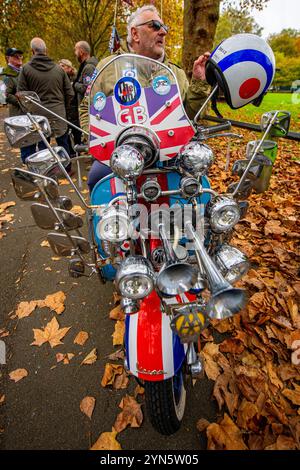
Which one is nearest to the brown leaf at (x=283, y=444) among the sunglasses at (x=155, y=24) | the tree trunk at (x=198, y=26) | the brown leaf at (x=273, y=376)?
the brown leaf at (x=273, y=376)

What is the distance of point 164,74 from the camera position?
1.18m

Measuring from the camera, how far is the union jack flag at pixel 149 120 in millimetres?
1166

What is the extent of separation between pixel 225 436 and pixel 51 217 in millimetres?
1463

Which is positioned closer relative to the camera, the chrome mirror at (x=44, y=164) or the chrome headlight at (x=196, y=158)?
the chrome headlight at (x=196, y=158)

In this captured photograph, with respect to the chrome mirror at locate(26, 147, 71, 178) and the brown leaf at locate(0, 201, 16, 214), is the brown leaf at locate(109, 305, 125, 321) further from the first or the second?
the brown leaf at locate(0, 201, 16, 214)

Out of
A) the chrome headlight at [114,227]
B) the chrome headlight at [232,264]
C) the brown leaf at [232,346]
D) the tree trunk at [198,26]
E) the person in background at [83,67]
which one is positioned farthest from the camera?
the tree trunk at [198,26]

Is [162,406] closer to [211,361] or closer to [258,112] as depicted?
[211,361]

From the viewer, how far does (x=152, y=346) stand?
121 centimetres

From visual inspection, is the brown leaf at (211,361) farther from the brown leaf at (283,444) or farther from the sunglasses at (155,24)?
the sunglasses at (155,24)

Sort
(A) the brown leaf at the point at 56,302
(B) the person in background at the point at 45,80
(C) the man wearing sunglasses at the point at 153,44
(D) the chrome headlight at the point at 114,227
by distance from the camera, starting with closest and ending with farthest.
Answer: (D) the chrome headlight at the point at 114,227, (C) the man wearing sunglasses at the point at 153,44, (A) the brown leaf at the point at 56,302, (B) the person in background at the point at 45,80

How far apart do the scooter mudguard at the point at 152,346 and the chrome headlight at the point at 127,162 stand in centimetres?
60

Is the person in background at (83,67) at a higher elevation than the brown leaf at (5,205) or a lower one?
higher

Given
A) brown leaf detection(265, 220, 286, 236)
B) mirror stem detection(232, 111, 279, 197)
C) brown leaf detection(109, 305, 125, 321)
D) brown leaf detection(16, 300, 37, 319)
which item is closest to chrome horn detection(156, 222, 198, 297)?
mirror stem detection(232, 111, 279, 197)

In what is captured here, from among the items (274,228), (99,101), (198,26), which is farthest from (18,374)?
(198,26)
